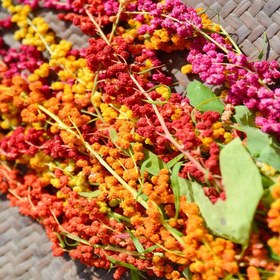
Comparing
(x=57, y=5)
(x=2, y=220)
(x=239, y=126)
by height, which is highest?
(x=239, y=126)

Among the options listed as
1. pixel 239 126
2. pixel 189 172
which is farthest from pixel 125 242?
pixel 239 126

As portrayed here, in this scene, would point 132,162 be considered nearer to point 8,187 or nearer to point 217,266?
point 217,266

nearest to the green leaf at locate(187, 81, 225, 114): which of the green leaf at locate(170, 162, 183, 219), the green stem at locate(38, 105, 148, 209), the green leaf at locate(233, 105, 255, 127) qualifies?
the green leaf at locate(233, 105, 255, 127)

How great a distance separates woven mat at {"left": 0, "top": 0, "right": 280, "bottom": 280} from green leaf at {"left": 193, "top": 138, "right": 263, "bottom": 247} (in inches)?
13.7

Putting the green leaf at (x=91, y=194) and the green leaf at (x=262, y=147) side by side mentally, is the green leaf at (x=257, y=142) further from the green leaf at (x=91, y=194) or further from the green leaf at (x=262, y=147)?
the green leaf at (x=91, y=194)

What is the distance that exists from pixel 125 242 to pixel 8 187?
48 cm

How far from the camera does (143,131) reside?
1.23 meters

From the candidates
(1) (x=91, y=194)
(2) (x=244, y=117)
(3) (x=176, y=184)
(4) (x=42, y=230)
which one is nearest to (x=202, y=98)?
(2) (x=244, y=117)

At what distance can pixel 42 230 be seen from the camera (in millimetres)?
1512

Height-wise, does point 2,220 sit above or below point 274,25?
below

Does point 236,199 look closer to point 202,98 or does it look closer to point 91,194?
point 202,98

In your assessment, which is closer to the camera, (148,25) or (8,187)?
(148,25)

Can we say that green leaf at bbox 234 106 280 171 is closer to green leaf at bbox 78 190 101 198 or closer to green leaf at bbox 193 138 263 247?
green leaf at bbox 193 138 263 247

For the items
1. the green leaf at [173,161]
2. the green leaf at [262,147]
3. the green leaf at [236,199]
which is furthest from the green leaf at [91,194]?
the green leaf at [262,147]
